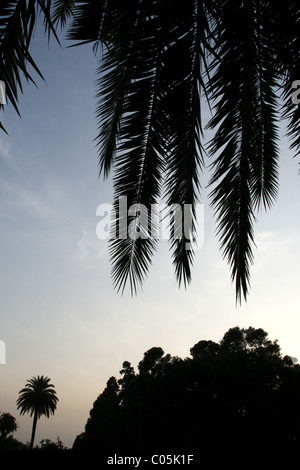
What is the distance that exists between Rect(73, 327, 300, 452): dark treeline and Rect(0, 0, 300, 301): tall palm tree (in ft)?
97.3

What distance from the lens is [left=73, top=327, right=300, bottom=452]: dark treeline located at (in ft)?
92.2

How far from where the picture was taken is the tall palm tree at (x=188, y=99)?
2898 millimetres

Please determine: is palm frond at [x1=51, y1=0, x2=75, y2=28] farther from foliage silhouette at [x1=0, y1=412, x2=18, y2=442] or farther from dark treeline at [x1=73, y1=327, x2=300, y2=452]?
foliage silhouette at [x1=0, y1=412, x2=18, y2=442]

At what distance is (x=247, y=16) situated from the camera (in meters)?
2.80

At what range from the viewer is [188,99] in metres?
3.15

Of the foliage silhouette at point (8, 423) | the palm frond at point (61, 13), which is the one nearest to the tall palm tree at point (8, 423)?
the foliage silhouette at point (8, 423)

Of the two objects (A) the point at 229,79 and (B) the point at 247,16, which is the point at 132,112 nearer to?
(A) the point at 229,79

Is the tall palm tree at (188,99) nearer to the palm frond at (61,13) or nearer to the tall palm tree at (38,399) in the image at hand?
the palm frond at (61,13)

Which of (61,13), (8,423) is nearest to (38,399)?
(8,423)

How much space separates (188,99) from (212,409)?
32557 mm

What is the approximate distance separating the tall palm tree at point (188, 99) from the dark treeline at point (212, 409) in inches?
1168

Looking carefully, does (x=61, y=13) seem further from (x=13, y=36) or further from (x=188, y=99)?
(x=13, y=36)

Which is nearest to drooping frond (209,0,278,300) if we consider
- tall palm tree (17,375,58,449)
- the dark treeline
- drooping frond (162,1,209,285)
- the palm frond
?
drooping frond (162,1,209,285)

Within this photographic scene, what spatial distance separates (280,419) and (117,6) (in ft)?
106
